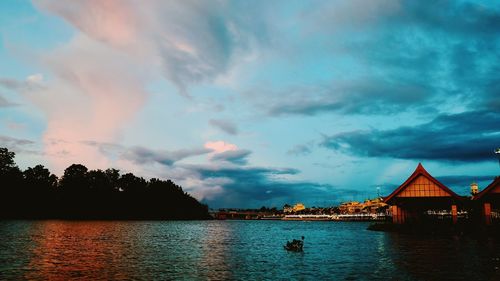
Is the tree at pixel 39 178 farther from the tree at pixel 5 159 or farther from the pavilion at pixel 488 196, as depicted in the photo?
the pavilion at pixel 488 196

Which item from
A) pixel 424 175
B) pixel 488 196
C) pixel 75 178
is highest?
pixel 75 178

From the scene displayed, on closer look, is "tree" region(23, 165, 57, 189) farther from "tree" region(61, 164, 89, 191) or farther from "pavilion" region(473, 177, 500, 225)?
"pavilion" region(473, 177, 500, 225)

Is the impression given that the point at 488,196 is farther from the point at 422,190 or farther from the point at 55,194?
the point at 55,194

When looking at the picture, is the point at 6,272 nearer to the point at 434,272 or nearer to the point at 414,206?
the point at 434,272

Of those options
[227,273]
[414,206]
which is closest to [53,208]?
[414,206]

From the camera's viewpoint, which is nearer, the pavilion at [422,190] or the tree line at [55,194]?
the pavilion at [422,190]

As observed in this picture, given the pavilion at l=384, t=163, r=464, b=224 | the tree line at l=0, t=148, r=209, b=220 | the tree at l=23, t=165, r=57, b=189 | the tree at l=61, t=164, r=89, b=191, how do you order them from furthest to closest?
the tree at l=61, t=164, r=89, b=191
the tree at l=23, t=165, r=57, b=189
the tree line at l=0, t=148, r=209, b=220
the pavilion at l=384, t=163, r=464, b=224

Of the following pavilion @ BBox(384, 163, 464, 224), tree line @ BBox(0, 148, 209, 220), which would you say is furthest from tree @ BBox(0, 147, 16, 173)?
pavilion @ BBox(384, 163, 464, 224)

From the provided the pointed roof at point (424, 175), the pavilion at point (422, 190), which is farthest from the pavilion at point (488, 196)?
the pointed roof at point (424, 175)

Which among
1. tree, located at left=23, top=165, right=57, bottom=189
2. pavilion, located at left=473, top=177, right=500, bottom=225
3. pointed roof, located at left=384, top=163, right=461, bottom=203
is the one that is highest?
tree, located at left=23, top=165, right=57, bottom=189

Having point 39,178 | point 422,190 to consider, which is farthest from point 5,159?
point 422,190

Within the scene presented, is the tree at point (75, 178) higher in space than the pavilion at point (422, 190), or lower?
higher

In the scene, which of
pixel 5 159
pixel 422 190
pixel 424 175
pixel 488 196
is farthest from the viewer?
pixel 5 159

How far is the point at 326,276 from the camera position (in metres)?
30.3
